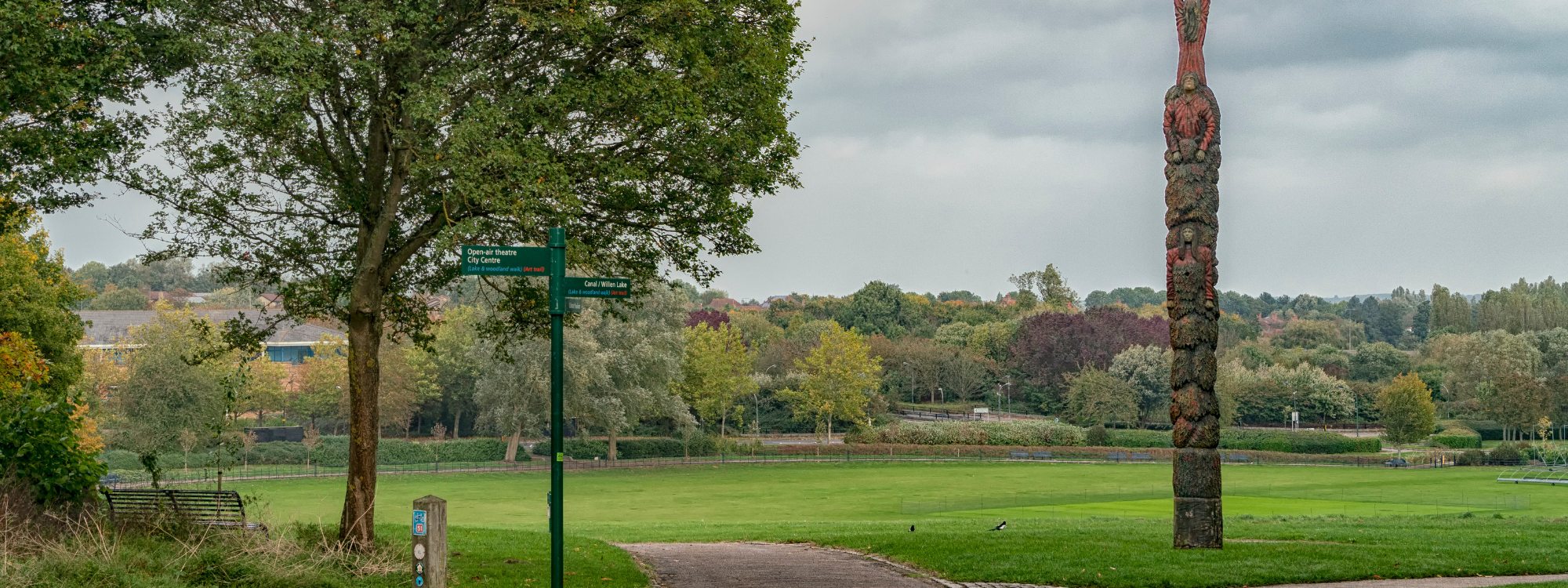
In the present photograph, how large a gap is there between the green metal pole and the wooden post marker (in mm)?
948

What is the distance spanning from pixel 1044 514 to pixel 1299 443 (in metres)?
44.4

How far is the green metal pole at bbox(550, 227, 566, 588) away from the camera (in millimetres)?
8820

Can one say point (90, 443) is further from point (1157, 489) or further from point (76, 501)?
point (1157, 489)

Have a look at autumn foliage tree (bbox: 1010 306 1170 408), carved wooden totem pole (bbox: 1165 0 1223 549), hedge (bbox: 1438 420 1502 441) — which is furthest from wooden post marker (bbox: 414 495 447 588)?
hedge (bbox: 1438 420 1502 441)

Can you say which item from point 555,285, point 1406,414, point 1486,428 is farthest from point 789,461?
point 555,285

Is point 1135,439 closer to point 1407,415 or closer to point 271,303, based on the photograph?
point 1407,415

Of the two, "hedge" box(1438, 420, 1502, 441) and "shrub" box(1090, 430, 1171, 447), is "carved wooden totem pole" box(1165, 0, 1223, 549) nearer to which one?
"shrub" box(1090, 430, 1171, 447)

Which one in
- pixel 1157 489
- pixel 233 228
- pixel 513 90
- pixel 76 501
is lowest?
pixel 1157 489

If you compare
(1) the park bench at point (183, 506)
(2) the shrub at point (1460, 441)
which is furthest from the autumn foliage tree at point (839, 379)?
(1) the park bench at point (183, 506)

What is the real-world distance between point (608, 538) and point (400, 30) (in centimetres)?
1309

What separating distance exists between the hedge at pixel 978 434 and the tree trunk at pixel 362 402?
58.2 metres

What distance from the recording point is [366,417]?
1438 centimetres

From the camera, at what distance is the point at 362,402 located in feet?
47.3

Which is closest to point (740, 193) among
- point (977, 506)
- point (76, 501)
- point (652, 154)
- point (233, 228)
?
point (652, 154)
